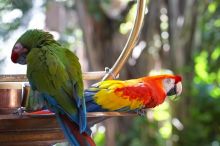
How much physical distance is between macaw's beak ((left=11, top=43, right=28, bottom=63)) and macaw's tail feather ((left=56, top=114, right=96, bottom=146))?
0.68 feet

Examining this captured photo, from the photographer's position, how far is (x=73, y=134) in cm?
126

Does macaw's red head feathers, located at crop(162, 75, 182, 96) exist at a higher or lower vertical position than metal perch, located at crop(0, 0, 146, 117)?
lower

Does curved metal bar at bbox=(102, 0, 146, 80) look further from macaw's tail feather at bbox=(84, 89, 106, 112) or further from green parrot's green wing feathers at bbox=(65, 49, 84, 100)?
green parrot's green wing feathers at bbox=(65, 49, 84, 100)

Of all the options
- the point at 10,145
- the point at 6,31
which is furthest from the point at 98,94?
the point at 6,31

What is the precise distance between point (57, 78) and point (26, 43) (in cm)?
15

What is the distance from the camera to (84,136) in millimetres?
1261

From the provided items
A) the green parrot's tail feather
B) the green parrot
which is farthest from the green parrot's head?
the green parrot's tail feather

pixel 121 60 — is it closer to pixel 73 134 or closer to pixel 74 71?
pixel 74 71

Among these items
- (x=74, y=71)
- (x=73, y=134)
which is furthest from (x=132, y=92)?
(x=73, y=134)

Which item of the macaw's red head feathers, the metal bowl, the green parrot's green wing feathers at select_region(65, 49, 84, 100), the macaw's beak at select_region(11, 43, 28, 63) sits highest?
the macaw's beak at select_region(11, 43, 28, 63)

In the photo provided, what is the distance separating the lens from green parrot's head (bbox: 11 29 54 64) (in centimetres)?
141

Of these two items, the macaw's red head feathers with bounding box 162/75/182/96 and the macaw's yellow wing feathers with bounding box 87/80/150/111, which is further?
the macaw's red head feathers with bounding box 162/75/182/96

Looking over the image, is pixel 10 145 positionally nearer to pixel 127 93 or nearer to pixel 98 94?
pixel 98 94

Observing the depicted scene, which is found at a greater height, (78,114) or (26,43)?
(26,43)
